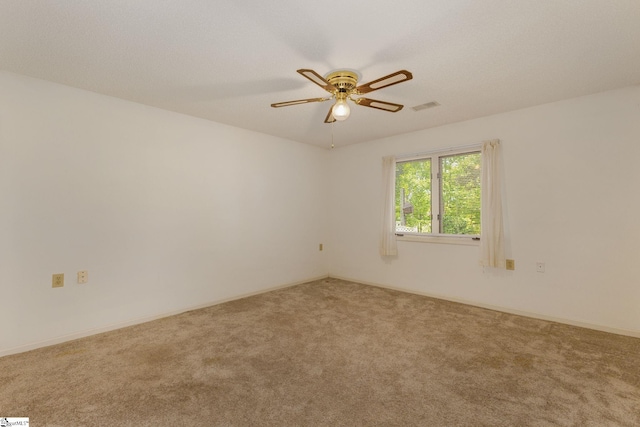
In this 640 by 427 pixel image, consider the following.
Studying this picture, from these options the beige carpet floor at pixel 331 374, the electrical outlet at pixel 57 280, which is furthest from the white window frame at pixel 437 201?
the electrical outlet at pixel 57 280

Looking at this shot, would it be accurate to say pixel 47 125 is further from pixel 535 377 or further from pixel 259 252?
pixel 535 377

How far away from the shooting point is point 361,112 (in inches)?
135

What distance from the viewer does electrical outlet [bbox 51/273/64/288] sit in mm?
2633

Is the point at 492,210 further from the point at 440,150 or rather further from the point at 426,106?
the point at 426,106

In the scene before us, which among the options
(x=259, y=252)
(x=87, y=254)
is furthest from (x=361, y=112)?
(x=87, y=254)

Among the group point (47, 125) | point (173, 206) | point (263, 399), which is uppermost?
point (47, 125)

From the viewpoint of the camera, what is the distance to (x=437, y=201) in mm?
4051

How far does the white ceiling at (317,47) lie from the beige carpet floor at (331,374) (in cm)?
239

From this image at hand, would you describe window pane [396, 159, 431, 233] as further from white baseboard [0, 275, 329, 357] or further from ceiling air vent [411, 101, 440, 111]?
white baseboard [0, 275, 329, 357]

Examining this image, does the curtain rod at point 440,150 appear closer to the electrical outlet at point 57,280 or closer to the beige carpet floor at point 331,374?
the beige carpet floor at point 331,374

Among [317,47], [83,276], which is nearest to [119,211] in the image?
[83,276]

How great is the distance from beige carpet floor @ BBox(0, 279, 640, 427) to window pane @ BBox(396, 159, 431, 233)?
149 centimetres

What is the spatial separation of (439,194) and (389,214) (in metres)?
0.77

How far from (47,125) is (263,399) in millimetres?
3033
